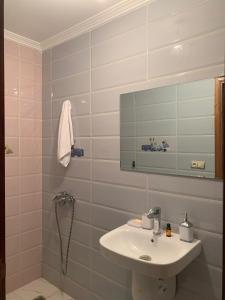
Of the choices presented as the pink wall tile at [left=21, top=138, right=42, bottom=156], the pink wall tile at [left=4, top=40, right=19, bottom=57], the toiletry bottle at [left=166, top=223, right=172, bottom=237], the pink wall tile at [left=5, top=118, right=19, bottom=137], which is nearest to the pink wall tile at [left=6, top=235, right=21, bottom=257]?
the pink wall tile at [left=21, top=138, right=42, bottom=156]

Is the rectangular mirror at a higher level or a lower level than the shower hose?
higher

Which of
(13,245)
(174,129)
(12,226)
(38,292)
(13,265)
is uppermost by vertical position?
(174,129)

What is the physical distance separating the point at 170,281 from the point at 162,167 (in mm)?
686

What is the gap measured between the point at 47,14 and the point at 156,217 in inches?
66.6

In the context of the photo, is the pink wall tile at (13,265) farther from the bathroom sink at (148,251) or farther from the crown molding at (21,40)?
the crown molding at (21,40)

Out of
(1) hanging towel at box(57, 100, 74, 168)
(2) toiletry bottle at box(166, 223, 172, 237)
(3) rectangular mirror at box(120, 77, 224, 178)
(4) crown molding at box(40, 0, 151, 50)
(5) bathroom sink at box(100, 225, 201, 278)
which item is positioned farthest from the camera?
(1) hanging towel at box(57, 100, 74, 168)

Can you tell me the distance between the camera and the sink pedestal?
4.42 feet

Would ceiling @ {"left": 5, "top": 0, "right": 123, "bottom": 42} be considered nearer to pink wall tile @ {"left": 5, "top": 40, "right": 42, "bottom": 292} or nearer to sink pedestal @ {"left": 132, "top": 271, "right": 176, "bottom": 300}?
pink wall tile @ {"left": 5, "top": 40, "right": 42, "bottom": 292}

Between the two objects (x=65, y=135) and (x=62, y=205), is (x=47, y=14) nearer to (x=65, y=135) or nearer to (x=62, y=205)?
(x=65, y=135)

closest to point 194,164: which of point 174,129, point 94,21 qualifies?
point 174,129

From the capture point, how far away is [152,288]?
4.42 feet

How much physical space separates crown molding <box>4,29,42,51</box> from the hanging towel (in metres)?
0.71

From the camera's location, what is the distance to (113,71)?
1.75 meters

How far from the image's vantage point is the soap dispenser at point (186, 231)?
133cm
